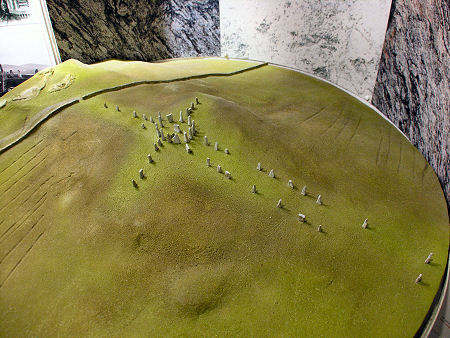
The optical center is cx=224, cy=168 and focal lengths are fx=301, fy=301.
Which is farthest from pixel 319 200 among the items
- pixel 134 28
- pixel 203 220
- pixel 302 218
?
pixel 134 28

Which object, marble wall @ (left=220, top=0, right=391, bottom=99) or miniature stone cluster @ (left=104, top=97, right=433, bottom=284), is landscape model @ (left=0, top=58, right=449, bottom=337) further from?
marble wall @ (left=220, top=0, right=391, bottom=99)

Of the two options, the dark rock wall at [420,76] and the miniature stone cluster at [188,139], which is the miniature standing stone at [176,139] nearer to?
the miniature stone cluster at [188,139]

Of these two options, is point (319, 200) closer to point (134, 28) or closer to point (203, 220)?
point (203, 220)

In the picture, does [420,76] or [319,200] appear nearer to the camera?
[319,200]

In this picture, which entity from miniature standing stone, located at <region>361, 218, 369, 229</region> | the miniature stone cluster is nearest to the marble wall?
the miniature stone cluster

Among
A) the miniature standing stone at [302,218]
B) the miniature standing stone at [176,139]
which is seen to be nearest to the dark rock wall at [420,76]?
the miniature standing stone at [302,218]

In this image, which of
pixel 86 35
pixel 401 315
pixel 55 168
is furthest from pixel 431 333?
pixel 86 35

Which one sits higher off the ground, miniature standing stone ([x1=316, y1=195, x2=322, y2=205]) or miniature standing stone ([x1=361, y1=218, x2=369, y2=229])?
miniature standing stone ([x1=316, y1=195, x2=322, y2=205])
